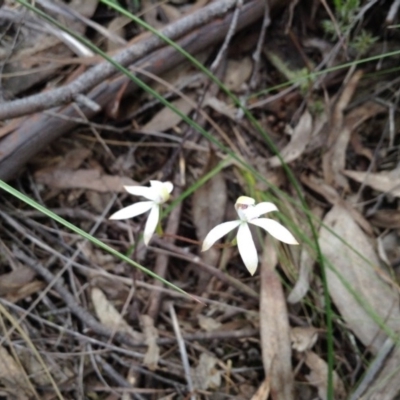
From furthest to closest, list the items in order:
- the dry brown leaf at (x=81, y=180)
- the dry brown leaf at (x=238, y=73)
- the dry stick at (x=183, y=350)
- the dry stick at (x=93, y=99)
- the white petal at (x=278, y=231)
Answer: the dry brown leaf at (x=238, y=73) < the dry brown leaf at (x=81, y=180) < the dry stick at (x=93, y=99) < the dry stick at (x=183, y=350) < the white petal at (x=278, y=231)

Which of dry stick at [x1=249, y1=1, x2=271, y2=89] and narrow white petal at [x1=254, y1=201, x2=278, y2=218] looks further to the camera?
dry stick at [x1=249, y1=1, x2=271, y2=89]

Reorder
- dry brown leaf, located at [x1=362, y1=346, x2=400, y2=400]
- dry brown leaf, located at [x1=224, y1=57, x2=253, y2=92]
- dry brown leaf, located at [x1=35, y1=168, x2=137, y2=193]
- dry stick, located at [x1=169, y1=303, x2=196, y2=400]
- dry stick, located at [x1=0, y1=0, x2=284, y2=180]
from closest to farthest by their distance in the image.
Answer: dry brown leaf, located at [x1=362, y1=346, x2=400, y2=400] → dry stick, located at [x1=169, y1=303, x2=196, y2=400] → dry stick, located at [x1=0, y1=0, x2=284, y2=180] → dry brown leaf, located at [x1=35, y1=168, x2=137, y2=193] → dry brown leaf, located at [x1=224, y1=57, x2=253, y2=92]

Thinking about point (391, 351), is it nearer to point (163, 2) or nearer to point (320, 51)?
point (320, 51)

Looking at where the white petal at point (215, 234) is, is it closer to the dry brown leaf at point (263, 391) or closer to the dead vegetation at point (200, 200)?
the dead vegetation at point (200, 200)

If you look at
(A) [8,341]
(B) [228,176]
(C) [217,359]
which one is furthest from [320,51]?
(A) [8,341]

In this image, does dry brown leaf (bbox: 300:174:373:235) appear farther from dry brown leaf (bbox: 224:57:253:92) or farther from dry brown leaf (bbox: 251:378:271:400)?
dry brown leaf (bbox: 251:378:271:400)

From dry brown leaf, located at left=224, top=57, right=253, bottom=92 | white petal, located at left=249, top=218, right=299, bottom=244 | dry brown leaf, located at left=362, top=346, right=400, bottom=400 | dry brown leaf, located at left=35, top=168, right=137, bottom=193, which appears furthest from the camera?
dry brown leaf, located at left=224, top=57, right=253, bottom=92

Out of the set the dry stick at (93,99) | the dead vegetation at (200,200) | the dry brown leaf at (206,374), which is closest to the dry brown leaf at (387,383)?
the dead vegetation at (200,200)

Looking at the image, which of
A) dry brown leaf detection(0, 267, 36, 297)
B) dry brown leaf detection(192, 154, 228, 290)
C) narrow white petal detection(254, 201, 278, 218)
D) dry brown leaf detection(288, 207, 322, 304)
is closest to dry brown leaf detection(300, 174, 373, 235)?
dry brown leaf detection(288, 207, 322, 304)
